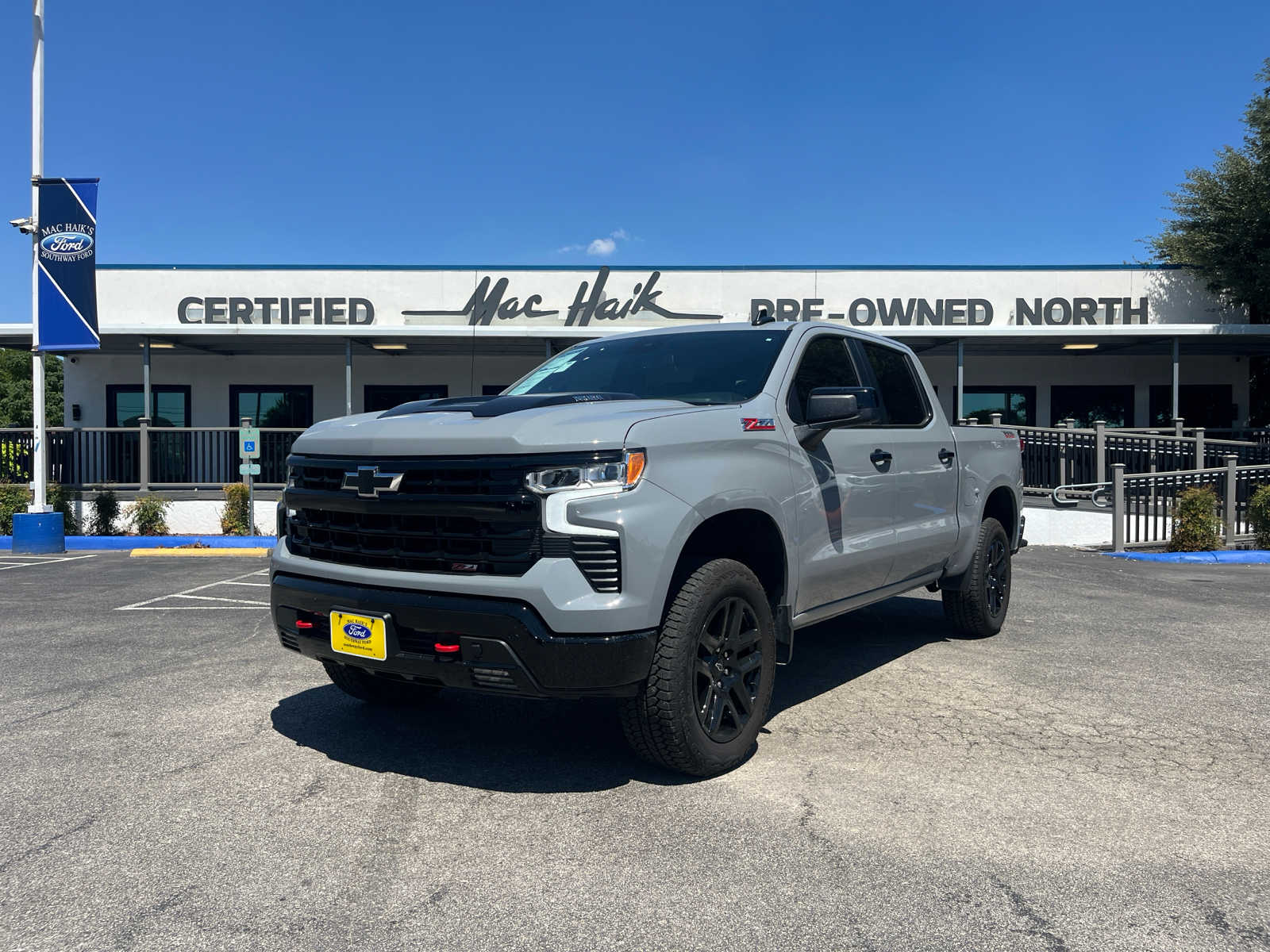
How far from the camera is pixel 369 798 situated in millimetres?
3604

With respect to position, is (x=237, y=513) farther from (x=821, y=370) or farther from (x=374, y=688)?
(x=821, y=370)

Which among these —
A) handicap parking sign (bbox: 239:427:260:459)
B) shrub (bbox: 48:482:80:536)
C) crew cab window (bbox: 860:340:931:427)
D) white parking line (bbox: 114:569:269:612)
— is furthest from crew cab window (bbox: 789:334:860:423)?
shrub (bbox: 48:482:80:536)

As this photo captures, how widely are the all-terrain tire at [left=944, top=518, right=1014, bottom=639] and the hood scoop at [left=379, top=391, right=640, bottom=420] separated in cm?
311

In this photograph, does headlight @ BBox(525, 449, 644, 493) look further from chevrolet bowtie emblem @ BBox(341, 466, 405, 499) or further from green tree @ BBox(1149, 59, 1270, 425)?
green tree @ BBox(1149, 59, 1270, 425)

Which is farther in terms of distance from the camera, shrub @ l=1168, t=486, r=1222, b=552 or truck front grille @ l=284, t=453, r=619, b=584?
shrub @ l=1168, t=486, r=1222, b=552

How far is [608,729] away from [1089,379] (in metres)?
19.0

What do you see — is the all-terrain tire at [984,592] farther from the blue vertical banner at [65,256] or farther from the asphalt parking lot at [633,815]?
the blue vertical banner at [65,256]

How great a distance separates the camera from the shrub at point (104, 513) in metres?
15.0

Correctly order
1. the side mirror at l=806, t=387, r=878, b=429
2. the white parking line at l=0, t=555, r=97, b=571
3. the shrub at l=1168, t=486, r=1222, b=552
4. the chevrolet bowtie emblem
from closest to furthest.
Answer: the chevrolet bowtie emblem
the side mirror at l=806, t=387, r=878, b=429
the white parking line at l=0, t=555, r=97, b=571
the shrub at l=1168, t=486, r=1222, b=552

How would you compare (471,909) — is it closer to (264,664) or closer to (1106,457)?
(264,664)

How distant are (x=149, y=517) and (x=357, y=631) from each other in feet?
42.7

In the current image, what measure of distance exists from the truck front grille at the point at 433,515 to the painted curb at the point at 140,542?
10718 millimetres

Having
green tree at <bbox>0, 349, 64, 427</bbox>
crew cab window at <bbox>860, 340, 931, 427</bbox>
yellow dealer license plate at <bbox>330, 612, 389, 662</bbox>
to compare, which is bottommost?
yellow dealer license plate at <bbox>330, 612, 389, 662</bbox>

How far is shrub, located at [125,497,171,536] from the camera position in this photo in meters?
14.9
